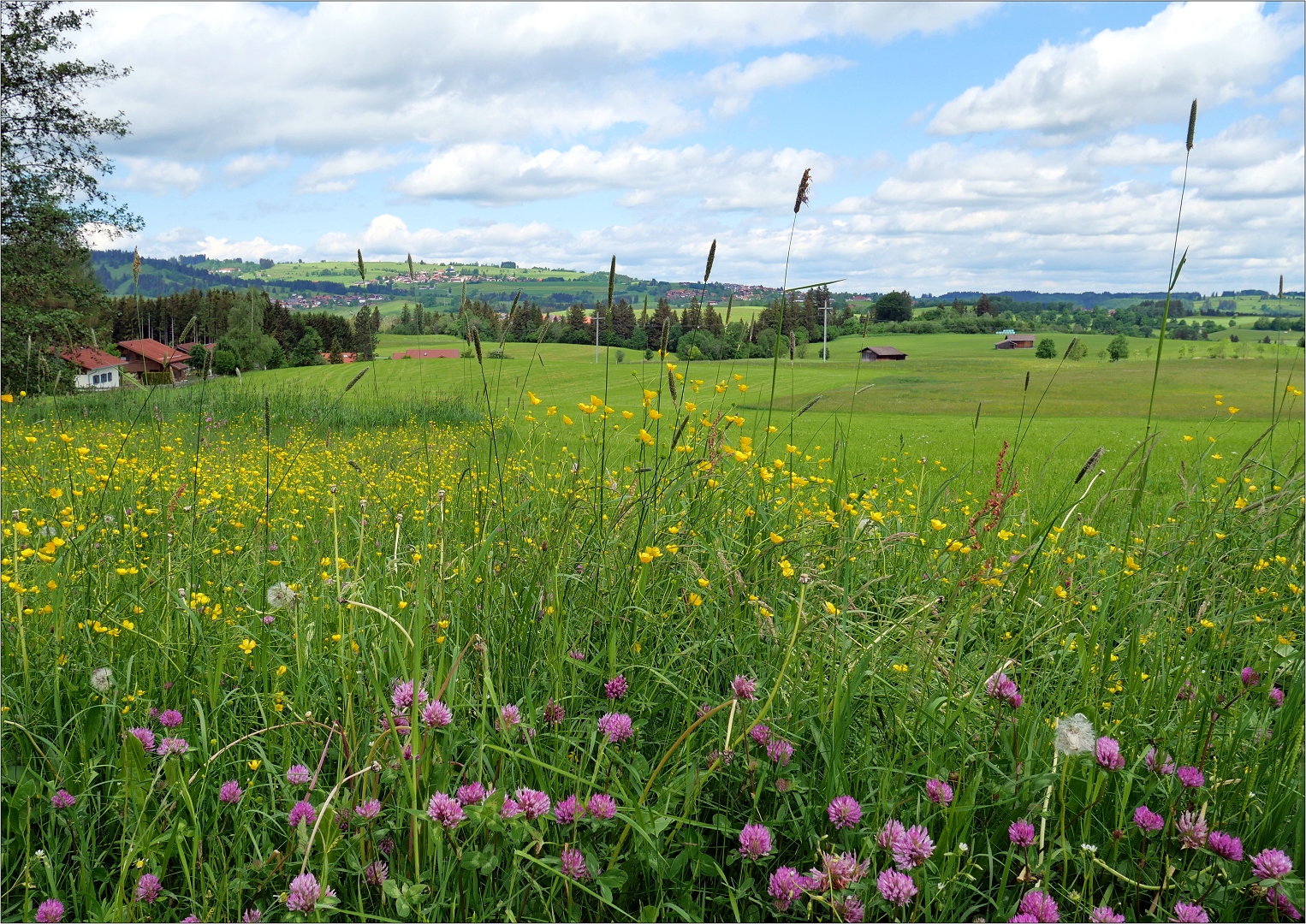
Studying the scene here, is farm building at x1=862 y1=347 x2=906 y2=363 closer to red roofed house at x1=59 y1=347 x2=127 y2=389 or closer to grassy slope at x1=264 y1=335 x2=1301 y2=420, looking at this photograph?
grassy slope at x1=264 y1=335 x2=1301 y2=420

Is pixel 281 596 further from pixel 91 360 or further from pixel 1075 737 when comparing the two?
pixel 91 360

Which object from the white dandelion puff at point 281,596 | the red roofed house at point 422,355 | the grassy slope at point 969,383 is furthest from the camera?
the grassy slope at point 969,383

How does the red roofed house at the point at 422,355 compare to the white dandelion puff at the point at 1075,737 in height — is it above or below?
above

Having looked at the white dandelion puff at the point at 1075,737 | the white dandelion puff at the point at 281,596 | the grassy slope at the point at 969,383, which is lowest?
the grassy slope at the point at 969,383

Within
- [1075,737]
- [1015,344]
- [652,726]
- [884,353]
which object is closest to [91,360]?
[652,726]

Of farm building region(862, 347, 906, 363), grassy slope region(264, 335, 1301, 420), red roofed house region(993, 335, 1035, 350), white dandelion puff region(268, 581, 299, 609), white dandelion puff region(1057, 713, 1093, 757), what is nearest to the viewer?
white dandelion puff region(1057, 713, 1093, 757)

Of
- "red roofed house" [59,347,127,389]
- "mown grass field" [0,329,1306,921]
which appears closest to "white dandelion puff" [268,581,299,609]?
"mown grass field" [0,329,1306,921]

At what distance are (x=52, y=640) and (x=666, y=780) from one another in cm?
204

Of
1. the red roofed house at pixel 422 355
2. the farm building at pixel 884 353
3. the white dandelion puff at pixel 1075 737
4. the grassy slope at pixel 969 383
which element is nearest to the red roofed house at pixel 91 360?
the red roofed house at pixel 422 355

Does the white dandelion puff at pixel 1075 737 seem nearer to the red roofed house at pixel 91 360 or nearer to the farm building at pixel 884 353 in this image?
the red roofed house at pixel 91 360

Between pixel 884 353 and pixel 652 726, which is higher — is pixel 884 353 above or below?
above

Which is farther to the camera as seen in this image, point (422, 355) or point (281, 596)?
point (422, 355)

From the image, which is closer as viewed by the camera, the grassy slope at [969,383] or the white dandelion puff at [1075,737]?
the white dandelion puff at [1075,737]

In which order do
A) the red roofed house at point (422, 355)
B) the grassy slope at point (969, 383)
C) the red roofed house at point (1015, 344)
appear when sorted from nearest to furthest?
1. the red roofed house at point (422, 355)
2. the grassy slope at point (969, 383)
3. the red roofed house at point (1015, 344)
